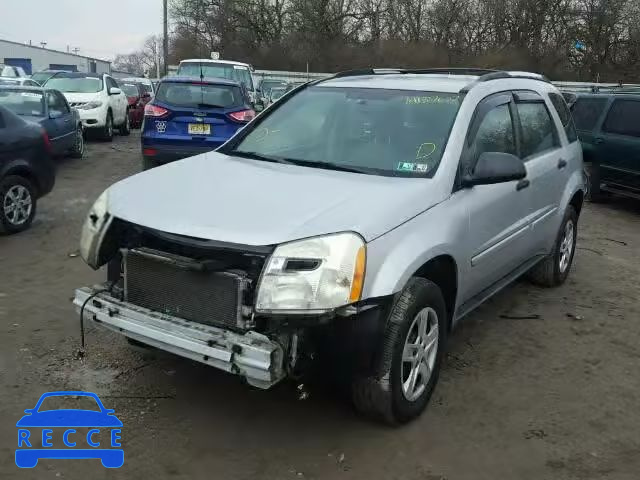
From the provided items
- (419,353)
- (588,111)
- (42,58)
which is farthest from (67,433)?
(42,58)

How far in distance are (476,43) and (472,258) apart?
3784 cm

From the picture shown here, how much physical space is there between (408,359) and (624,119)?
793cm

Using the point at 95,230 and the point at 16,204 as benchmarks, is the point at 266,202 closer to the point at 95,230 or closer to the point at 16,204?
the point at 95,230

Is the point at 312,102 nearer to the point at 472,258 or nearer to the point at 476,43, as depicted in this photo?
the point at 472,258

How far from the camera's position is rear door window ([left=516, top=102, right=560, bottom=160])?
486 centimetres

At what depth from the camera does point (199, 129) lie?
9.65 metres

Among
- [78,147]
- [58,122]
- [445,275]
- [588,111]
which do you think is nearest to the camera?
[445,275]

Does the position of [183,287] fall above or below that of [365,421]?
above

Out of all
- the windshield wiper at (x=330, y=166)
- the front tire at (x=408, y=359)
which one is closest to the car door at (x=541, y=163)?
the windshield wiper at (x=330, y=166)

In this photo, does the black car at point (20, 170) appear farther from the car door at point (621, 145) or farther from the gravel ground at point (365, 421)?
the car door at point (621, 145)

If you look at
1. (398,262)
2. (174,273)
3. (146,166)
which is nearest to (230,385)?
(174,273)

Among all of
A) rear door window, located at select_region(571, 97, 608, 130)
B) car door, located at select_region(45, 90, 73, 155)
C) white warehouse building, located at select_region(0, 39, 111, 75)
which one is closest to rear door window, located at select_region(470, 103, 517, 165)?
rear door window, located at select_region(571, 97, 608, 130)

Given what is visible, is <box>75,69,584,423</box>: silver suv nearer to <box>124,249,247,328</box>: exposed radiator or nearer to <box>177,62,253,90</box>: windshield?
<box>124,249,247,328</box>: exposed radiator

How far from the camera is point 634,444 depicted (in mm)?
3445
